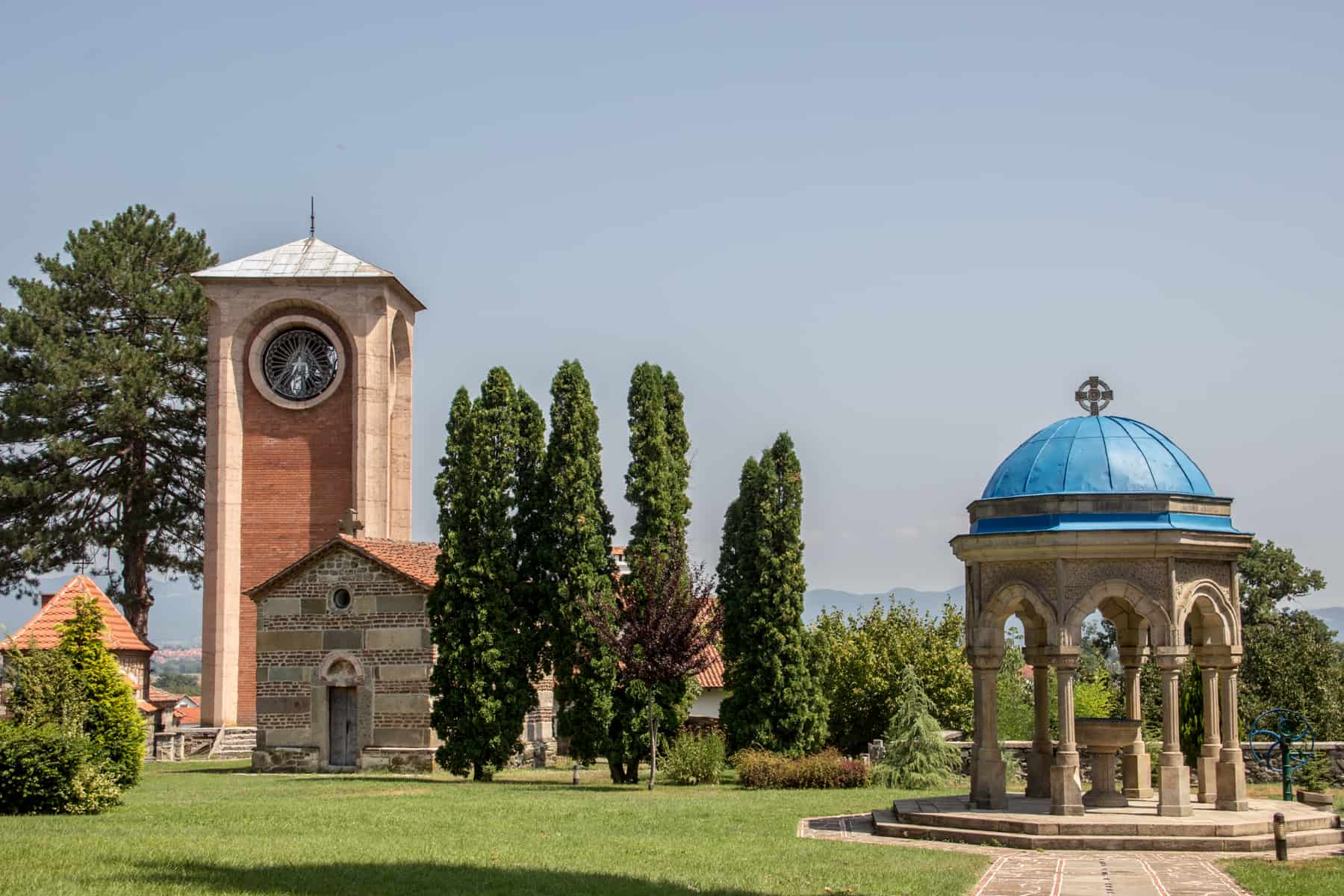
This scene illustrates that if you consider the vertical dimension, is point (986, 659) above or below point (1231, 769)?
above

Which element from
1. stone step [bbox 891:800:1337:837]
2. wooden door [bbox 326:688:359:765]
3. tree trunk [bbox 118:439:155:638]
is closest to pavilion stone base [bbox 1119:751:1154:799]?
stone step [bbox 891:800:1337:837]

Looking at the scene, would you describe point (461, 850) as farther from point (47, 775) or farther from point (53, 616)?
point (53, 616)

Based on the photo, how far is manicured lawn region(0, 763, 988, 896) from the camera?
47.3 ft

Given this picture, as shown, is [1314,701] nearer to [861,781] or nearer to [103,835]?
[861,781]

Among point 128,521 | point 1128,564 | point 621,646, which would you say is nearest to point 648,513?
point 621,646

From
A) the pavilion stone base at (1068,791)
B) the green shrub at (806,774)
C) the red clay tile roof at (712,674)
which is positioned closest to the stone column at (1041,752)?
the pavilion stone base at (1068,791)

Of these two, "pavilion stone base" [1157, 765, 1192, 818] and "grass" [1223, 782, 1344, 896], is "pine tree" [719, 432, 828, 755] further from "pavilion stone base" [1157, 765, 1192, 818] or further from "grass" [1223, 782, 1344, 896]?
"grass" [1223, 782, 1344, 896]

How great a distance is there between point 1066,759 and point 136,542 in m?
41.5

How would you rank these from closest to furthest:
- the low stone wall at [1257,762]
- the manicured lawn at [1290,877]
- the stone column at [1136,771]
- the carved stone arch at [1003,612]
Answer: the manicured lawn at [1290,877], the carved stone arch at [1003,612], the stone column at [1136,771], the low stone wall at [1257,762]

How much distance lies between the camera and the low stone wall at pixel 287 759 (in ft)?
116

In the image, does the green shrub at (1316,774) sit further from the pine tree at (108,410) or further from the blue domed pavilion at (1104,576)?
the pine tree at (108,410)

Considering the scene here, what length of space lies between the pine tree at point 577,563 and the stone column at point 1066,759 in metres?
13.6

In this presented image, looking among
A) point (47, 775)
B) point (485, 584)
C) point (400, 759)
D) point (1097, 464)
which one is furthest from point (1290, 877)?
point (400, 759)

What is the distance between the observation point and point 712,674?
46531mm
